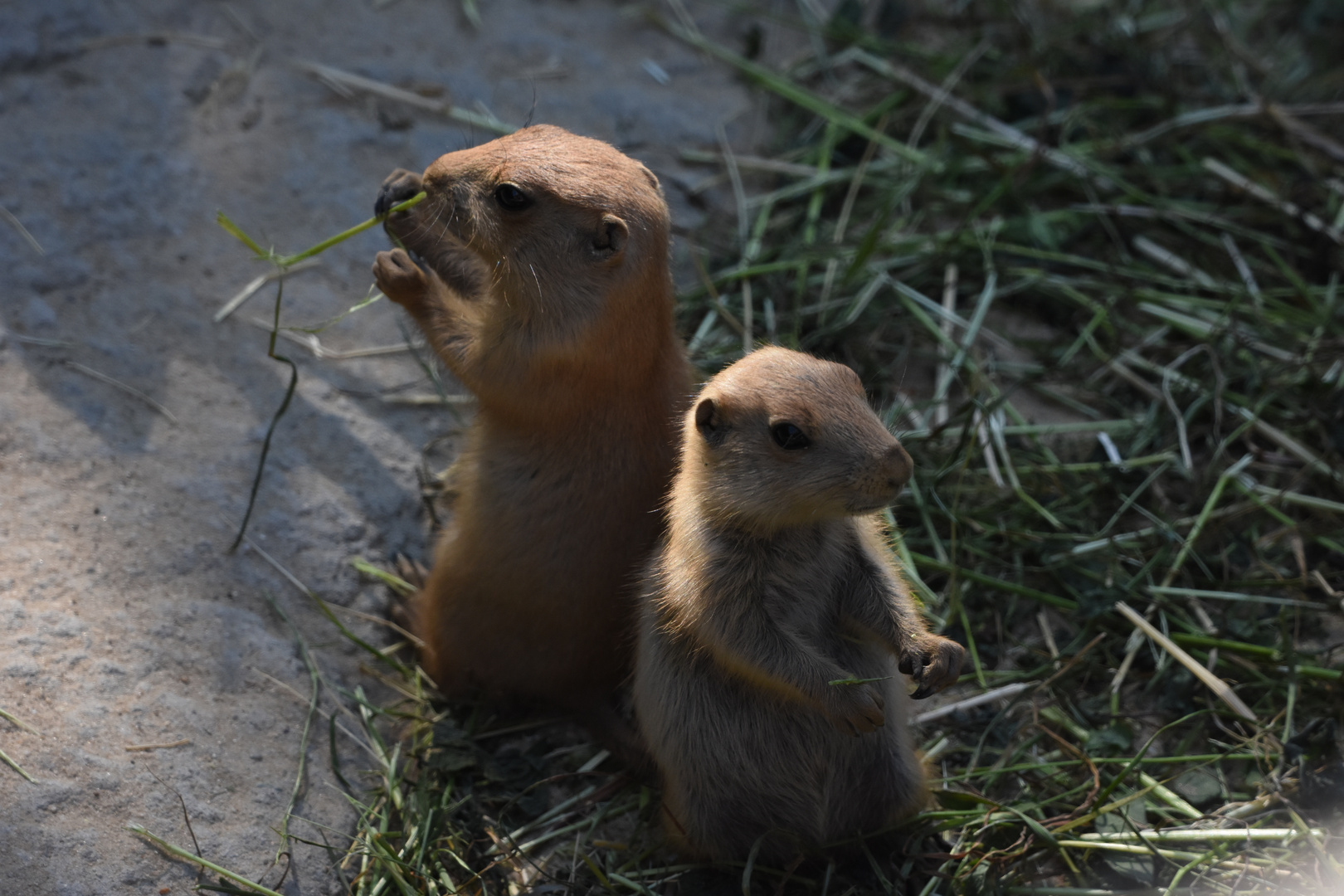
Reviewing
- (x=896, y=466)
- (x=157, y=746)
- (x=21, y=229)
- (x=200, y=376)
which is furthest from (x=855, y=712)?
(x=21, y=229)

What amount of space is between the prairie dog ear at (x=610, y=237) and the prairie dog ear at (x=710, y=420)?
0.76 metres

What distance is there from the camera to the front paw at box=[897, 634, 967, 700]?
13.0 feet

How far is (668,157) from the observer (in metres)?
7.25

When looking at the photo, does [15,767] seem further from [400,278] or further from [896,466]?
[896,466]

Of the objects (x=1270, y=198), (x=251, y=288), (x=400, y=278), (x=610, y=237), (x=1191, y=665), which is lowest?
(x=251, y=288)

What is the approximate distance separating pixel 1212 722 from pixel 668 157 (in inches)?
181

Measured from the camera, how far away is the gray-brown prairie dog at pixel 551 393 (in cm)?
436

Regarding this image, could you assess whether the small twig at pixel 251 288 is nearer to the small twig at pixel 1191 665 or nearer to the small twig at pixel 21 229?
the small twig at pixel 21 229

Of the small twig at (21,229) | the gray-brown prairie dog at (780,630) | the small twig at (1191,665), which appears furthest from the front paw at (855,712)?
the small twig at (21,229)

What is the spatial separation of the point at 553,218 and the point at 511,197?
0.61ft

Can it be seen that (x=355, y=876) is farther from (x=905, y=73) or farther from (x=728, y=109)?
(x=905, y=73)

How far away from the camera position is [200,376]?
5402mm

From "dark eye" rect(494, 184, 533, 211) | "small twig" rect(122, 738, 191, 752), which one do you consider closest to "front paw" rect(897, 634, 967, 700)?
"dark eye" rect(494, 184, 533, 211)

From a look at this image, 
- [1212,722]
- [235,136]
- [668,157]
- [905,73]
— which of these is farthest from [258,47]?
[1212,722]
